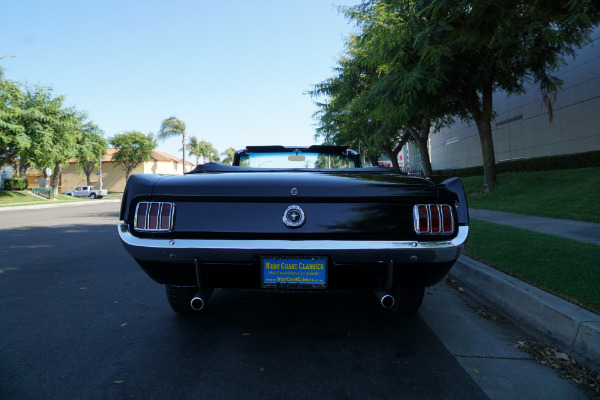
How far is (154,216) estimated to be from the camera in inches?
98.5

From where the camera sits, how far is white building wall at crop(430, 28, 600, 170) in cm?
1605

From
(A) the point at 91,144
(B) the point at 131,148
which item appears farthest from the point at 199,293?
(B) the point at 131,148

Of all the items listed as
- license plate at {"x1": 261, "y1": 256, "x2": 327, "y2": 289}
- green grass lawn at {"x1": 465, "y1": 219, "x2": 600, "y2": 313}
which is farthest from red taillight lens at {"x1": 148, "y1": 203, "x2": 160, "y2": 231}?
green grass lawn at {"x1": 465, "y1": 219, "x2": 600, "y2": 313}

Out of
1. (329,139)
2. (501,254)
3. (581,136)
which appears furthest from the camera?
(329,139)

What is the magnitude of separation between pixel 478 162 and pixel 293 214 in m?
27.3

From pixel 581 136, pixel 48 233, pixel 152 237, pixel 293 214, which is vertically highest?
pixel 581 136

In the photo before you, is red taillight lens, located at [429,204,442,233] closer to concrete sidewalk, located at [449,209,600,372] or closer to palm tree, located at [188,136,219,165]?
concrete sidewalk, located at [449,209,600,372]

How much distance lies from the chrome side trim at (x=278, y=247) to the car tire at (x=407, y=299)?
66 cm

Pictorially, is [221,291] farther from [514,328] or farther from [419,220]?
[514,328]

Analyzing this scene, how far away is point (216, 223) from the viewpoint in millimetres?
2480

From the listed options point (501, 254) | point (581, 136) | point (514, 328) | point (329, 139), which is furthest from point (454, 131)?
Answer: point (514, 328)

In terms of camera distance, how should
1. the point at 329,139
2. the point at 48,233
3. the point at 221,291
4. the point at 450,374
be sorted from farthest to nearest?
the point at 329,139, the point at 48,233, the point at 221,291, the point at 450,374

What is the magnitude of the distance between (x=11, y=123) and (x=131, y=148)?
24.0 meters

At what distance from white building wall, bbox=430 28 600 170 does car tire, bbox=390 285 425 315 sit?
13.8m
